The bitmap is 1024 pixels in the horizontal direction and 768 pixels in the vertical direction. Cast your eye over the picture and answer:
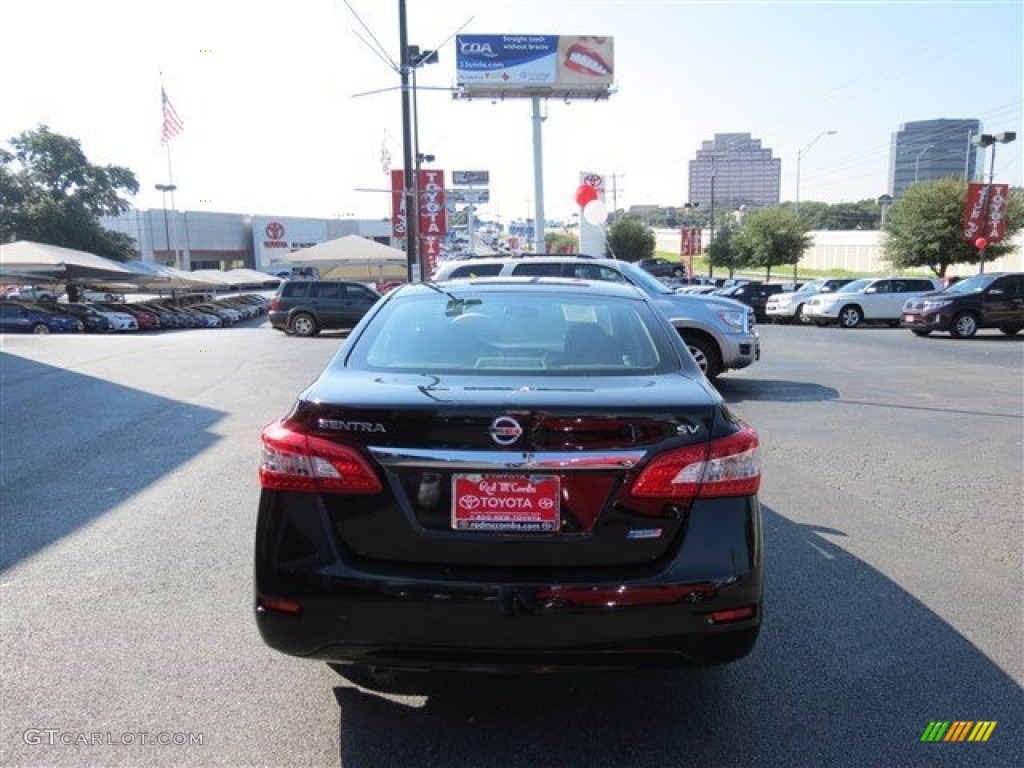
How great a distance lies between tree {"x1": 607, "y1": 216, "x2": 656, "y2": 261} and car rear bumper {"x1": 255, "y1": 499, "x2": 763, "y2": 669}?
74.9m

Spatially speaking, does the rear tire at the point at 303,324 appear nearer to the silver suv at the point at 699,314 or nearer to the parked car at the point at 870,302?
the silver suv at the point at 699,314

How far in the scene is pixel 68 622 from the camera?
3.93 m

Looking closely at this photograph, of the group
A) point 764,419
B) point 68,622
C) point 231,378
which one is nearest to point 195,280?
point 231,378

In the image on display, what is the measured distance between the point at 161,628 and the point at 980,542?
189 inches

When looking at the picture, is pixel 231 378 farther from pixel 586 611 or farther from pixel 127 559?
pixel 586 611

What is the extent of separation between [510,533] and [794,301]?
97.0 feet

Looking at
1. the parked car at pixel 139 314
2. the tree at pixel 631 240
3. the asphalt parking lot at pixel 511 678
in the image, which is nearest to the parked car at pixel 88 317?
the parked car at pixel 139 314

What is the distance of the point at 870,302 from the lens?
2703 centimetres

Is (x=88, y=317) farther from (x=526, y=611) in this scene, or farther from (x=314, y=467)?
(x=526, y=611)

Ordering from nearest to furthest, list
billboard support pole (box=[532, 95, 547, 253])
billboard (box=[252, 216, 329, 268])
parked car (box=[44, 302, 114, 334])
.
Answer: parked car (box=[44, 302, 114, 334]) < billboard support pole (box=[532, 95, 547, 253]) < billboard (box=[252, 216, 329, 268])

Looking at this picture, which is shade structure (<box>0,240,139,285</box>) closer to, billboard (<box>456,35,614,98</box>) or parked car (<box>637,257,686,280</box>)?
billboard (<box>456,35,614,98</box>)

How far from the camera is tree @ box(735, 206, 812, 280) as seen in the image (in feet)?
174

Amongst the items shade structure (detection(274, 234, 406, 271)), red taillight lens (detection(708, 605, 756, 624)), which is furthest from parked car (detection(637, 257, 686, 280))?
red taillight lens (detection(708, 605, 756, 624))

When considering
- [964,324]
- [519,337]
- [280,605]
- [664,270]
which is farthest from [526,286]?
[664,270]
